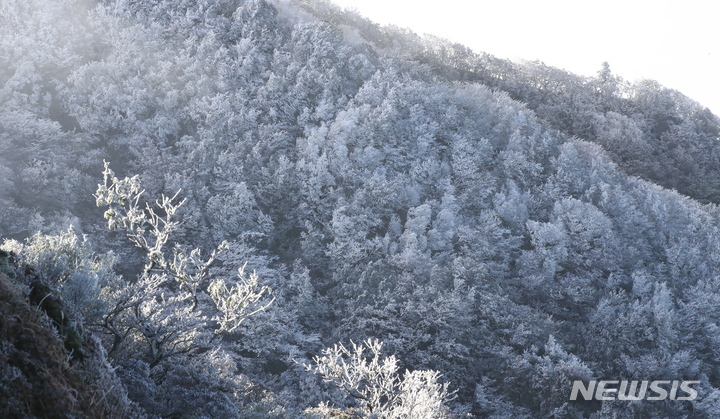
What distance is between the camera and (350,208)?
894 inches

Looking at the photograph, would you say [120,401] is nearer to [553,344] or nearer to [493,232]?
[553,344]

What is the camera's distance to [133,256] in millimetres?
20422

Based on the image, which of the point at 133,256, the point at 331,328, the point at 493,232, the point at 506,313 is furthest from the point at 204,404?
the point at 493,232

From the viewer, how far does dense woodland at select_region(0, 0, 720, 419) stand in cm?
1856

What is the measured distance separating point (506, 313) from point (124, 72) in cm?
2694

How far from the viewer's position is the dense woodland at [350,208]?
1856cm
